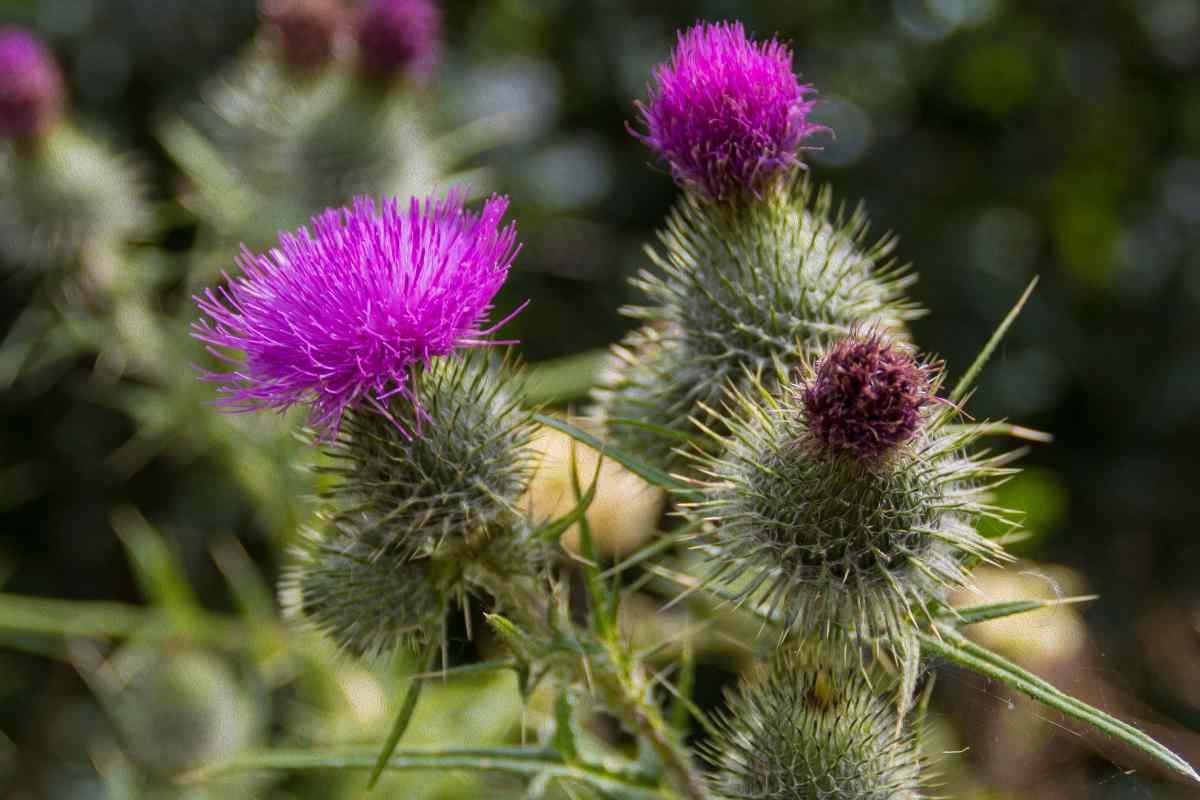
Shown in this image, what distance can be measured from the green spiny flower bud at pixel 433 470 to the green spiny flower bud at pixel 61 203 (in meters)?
2.63

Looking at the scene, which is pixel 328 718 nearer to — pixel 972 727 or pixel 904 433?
pixel 972 727

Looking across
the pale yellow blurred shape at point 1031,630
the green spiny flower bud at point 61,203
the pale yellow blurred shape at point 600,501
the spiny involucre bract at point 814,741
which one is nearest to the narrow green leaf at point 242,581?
the pale yellow blurred shape at point 600,501

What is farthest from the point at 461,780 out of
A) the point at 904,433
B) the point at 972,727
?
the point at 904,433

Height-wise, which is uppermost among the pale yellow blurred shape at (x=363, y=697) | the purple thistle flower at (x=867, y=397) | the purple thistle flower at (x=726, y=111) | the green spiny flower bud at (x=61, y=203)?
the purple thistle flower at (x=726, y=111)

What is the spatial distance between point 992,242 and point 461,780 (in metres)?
2.99

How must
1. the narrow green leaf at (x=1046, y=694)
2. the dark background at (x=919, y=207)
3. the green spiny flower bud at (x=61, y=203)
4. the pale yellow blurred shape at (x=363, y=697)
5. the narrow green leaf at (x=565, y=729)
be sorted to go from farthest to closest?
1. the dark background at (x=919, y=207)
2. the green spiny flower bud at (x=61, y=203)
3. the pale yellow blurred shape at (x=363, y=697)
4. the narrow green leaf at (x=565, y=729)
5. the narrow green leaf at (x=1046, y=694)

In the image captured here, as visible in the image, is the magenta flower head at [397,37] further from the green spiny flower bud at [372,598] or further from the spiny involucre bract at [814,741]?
the spiny involucre bract at [814,741]

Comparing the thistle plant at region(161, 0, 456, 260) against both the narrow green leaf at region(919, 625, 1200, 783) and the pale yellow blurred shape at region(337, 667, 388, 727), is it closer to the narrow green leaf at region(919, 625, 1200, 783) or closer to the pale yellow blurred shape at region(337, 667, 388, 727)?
the pale yellow blurred shape at region(337, 667, 388, 727)

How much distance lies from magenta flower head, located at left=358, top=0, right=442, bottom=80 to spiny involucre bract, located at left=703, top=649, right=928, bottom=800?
3063mm

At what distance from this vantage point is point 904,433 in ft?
6.19

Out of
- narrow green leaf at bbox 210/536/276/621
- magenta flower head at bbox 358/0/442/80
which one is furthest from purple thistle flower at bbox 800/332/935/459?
magenta flower head at bbox 358/0/442/80

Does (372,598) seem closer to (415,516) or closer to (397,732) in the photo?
(415,516)

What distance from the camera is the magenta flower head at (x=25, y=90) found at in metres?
4.36

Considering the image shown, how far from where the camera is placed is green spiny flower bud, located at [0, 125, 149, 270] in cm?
433
